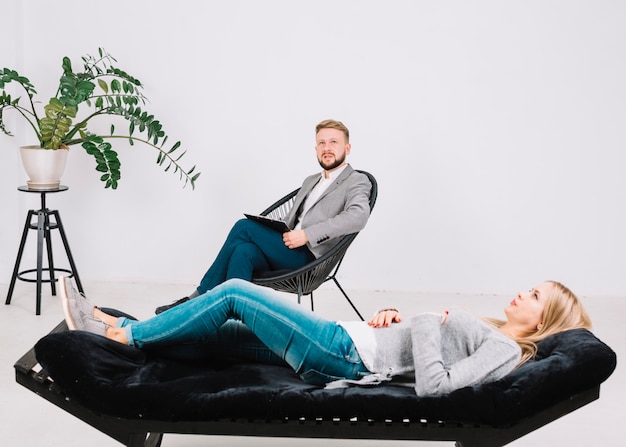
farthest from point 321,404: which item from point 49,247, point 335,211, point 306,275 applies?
point 49,247

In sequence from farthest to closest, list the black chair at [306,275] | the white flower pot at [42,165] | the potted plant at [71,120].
A: the white flower pot at [42,165] < the potted plant at [71,120] < the black chair at [306,275]

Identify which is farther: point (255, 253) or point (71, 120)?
point (71, 120)

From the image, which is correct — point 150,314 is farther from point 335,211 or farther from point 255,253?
point 335,211

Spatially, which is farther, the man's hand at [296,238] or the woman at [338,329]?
the man's hand at [296,238]

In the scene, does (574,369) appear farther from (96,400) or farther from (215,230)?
(215,230)

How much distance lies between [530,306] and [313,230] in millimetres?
1588

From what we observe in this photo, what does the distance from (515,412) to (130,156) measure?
373 cm

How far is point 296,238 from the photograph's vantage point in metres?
4.16

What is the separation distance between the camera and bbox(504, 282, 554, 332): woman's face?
8.95 feet

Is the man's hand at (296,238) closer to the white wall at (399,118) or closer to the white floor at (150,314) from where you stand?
the white floor at (150,314)

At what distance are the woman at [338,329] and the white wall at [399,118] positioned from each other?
2655 mm

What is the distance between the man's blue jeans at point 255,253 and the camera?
4.15 m

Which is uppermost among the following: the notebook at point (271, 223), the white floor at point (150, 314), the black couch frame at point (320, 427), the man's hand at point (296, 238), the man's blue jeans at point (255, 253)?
the notebook at point (271, 223)

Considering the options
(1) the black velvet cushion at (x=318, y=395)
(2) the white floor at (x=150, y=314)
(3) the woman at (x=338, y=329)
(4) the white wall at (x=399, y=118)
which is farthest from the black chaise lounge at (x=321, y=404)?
(4) the white wall at (x=399, y=118)
